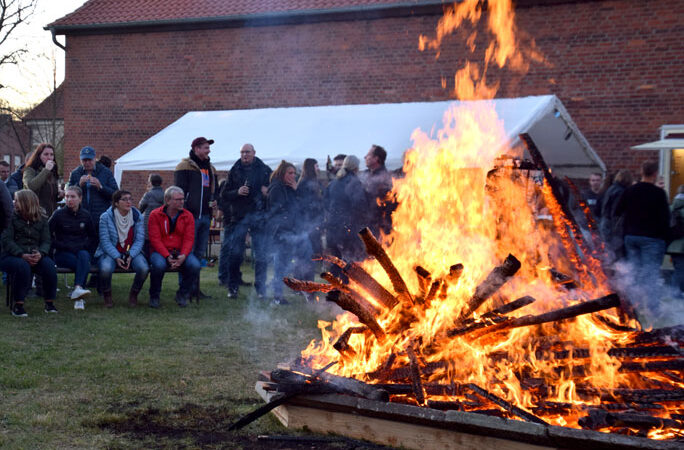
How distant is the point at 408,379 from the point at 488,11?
13.8 meters

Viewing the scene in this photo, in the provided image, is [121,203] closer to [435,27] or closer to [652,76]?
[435,27]

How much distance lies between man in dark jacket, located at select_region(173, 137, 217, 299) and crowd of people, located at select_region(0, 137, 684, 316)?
15 millimetres

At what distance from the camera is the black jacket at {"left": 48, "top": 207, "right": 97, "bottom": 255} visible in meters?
9.31

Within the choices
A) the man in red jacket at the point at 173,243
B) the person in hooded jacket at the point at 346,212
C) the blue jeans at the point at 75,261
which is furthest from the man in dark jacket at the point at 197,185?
the person in hooded jacket at the point at 346,212

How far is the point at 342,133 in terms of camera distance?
14.1 meters

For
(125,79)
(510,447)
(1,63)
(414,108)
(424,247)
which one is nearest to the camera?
(510,447)

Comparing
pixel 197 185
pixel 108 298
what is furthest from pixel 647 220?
pixel 108 298

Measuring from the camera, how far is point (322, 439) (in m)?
4.12

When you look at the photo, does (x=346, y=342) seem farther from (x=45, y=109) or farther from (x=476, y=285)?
(x=45, y=109)

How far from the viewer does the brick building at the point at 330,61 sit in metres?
15.5

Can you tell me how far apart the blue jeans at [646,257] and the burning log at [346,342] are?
19.7 feet

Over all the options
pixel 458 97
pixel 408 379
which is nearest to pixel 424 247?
pixel 408 379

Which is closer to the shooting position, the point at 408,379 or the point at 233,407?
the point at 408,379

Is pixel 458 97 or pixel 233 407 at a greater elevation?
pixel 458 97
